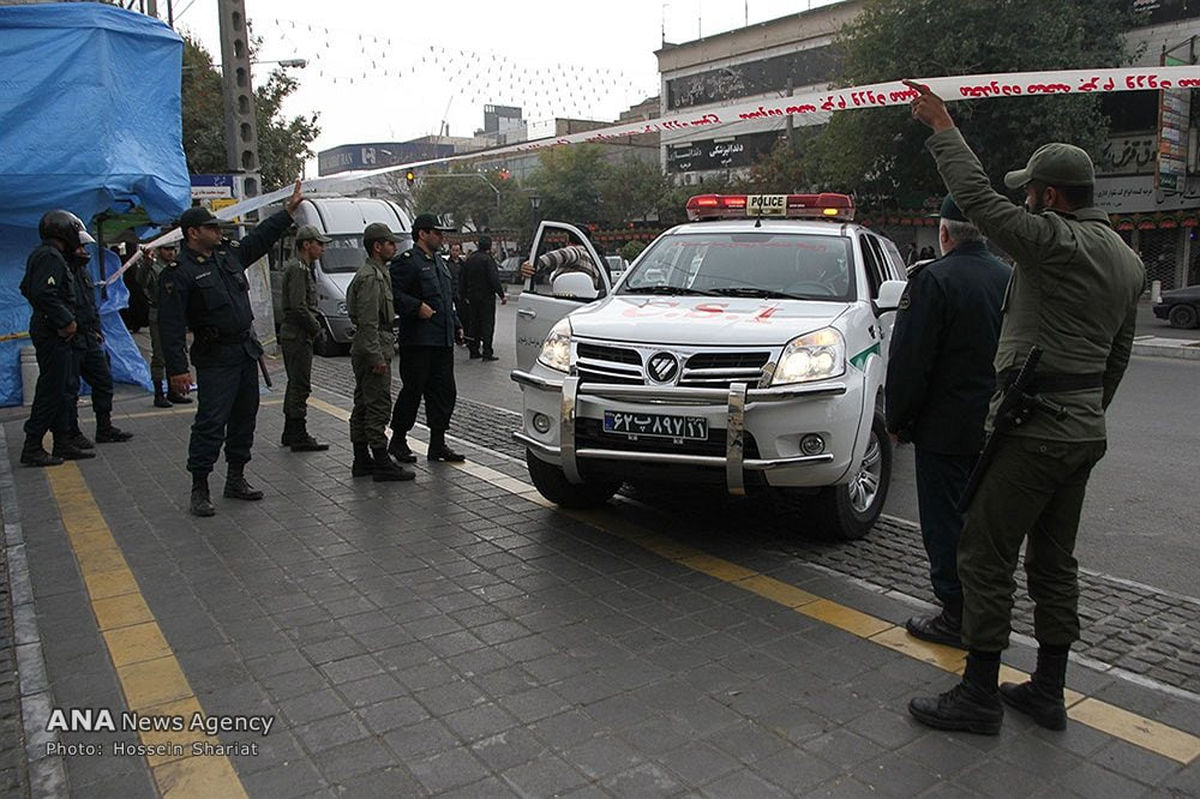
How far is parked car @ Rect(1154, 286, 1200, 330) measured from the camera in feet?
62.5

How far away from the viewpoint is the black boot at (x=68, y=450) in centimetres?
756

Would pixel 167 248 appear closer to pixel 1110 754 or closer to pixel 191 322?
pixel 191 322

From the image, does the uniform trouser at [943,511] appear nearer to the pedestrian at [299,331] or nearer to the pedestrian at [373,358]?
the pedestrian at [373,358]

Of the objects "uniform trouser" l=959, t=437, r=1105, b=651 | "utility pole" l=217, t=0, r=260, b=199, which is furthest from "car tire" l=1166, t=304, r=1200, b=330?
"uniform trouser" l=959, t=437, r=1105, b=651

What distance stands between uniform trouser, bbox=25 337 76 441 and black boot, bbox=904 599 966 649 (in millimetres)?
6630

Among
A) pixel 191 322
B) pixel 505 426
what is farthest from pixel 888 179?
pixel 191 322

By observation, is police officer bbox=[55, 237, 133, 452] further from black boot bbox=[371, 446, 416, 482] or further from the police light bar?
the police light bar

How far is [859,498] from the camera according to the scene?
5.50m

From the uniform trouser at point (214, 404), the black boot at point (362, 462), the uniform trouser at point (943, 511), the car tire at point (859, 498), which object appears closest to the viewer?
the uniform trouser at point (943, 511)

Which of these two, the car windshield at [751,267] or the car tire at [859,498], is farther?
the car windshield at [751,267]

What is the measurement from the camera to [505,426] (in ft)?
29.7

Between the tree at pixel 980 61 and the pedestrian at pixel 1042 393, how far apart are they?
2099 centimetres

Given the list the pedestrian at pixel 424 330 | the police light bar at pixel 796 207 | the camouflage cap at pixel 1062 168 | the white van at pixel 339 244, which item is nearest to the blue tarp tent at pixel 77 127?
the white van at pixel 339 244

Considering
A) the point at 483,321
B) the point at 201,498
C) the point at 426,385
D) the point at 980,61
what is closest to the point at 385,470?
the point at 426,385
